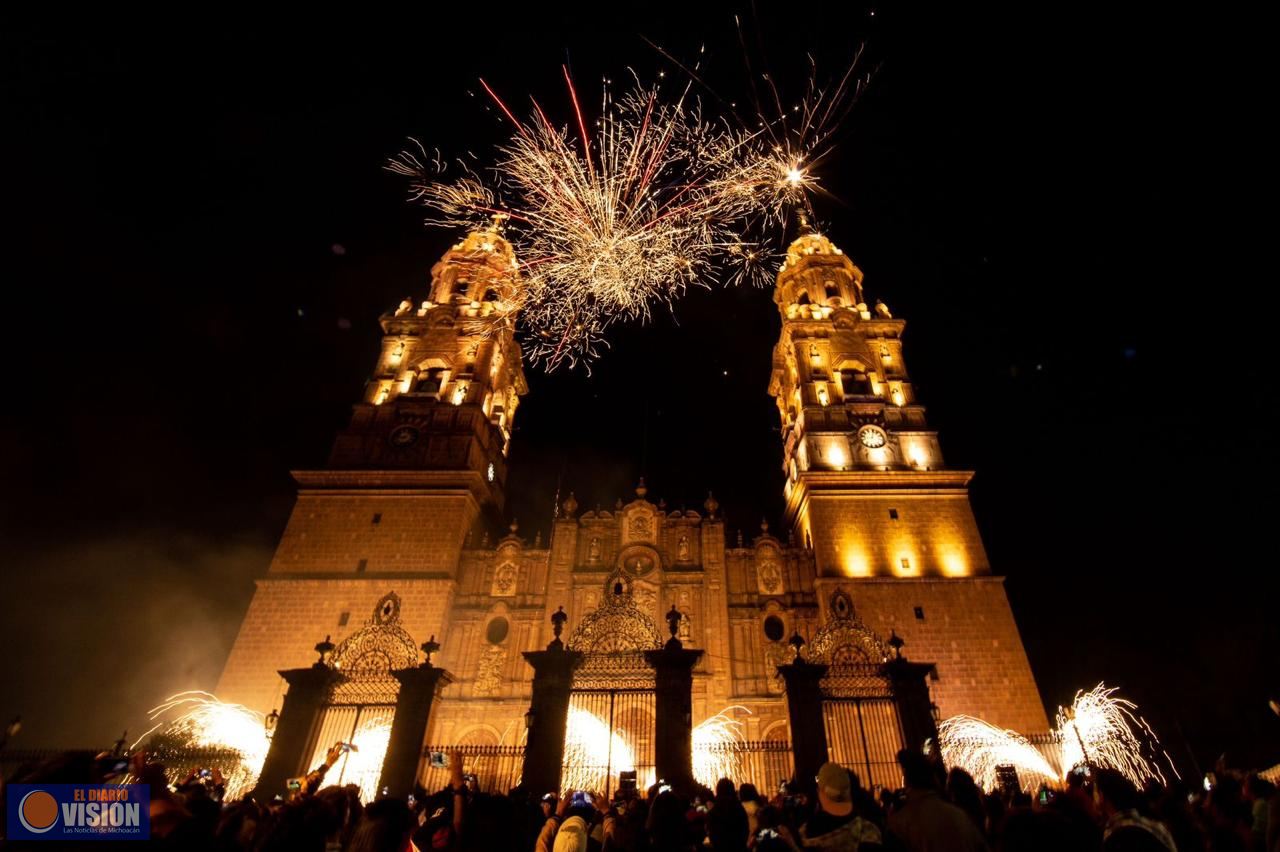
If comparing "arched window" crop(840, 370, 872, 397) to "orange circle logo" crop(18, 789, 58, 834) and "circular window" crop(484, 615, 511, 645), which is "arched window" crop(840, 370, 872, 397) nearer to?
"circular window" crop(484, 615, 511, 645)

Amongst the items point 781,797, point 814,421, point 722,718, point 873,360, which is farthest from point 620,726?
point 873,360

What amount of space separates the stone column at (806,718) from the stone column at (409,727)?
692 cm

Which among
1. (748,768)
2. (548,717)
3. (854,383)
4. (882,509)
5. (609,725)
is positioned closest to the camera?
(548,717)

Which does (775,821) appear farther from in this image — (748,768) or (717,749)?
(748,768)

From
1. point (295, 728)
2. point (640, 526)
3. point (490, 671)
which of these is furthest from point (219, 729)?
point (640, 526)

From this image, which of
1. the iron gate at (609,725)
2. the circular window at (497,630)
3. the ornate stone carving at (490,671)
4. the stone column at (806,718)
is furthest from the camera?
the circular window at (497,630)

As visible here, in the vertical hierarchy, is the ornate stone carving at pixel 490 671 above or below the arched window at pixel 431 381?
below

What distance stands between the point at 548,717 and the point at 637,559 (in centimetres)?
1417

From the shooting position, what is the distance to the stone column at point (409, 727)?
37.4ft

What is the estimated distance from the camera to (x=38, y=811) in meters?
3.10

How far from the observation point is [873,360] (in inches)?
1254

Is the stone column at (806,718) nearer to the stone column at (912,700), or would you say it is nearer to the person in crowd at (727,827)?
the stone column at (912,700)

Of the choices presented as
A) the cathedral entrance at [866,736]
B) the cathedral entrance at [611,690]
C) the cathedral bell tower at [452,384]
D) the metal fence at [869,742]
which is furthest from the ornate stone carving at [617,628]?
the cathedral bell tower at [452,384]

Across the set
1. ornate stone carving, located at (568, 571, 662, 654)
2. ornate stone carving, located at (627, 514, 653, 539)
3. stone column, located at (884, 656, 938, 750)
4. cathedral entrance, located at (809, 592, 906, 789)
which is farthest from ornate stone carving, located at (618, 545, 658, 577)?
stone column, located at (884, 656, 938, 750)
